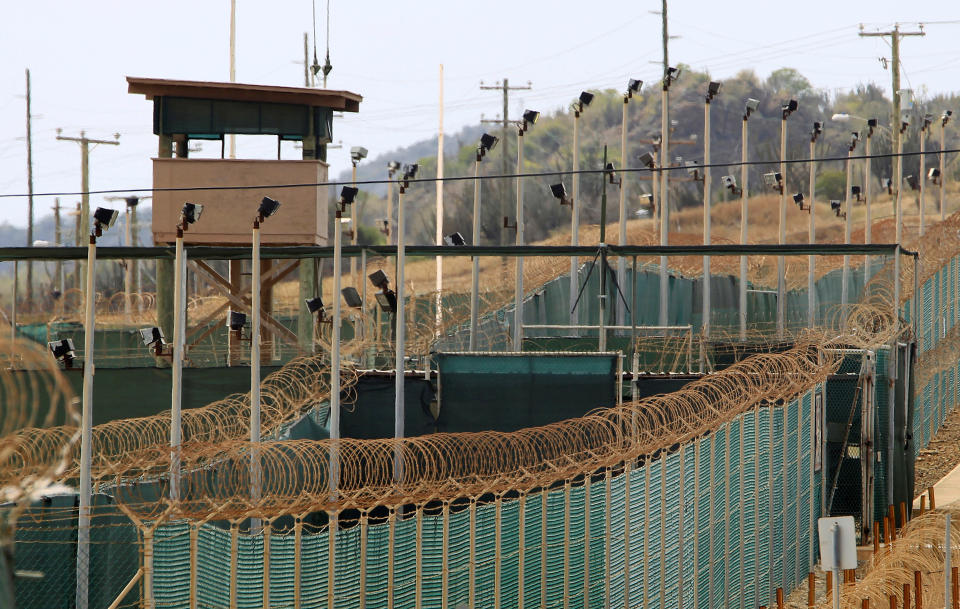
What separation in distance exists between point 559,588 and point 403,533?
5.81ft

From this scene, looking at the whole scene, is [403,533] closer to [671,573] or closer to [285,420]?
[671,573]

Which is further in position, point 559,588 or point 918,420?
point 918,420

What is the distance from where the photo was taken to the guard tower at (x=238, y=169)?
27.0 meters

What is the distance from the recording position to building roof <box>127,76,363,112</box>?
27.3m

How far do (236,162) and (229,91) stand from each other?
5.19ft

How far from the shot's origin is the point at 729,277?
35.3m

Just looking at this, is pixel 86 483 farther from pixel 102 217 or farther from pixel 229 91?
pixel 229 91

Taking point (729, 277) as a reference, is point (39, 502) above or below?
below

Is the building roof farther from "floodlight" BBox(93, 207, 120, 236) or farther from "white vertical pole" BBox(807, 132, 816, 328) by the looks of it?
"floodlight" BBox(93, 207, 120, 236)

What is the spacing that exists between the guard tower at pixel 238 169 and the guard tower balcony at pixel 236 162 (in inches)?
0.8

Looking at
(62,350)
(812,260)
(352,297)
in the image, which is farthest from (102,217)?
(812,260)

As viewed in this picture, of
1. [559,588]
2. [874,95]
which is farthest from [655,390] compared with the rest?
[874,95]

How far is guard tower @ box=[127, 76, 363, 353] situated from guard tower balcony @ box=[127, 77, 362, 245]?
0.02 metres

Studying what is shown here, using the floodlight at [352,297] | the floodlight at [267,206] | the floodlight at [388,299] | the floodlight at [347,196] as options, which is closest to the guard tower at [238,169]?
the floodlight at [352,297]
